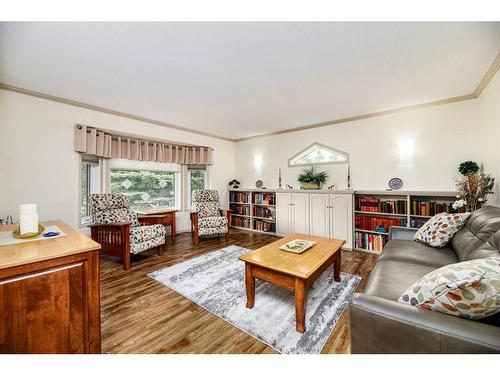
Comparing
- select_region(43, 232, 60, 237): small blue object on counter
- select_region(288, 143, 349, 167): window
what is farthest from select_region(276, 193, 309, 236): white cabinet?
select_region(43, 232, 60, 237): small blue object on counter

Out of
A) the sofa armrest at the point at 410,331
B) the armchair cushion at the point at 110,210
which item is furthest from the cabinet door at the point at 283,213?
the sofa armrest at the point at 410,331

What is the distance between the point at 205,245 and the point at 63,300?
2.60 meters

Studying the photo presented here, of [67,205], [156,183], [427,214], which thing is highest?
[156,183]

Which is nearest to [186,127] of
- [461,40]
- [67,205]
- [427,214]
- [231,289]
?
[67,205]

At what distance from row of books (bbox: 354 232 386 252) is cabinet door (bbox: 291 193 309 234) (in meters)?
0.84

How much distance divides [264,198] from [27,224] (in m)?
3.73

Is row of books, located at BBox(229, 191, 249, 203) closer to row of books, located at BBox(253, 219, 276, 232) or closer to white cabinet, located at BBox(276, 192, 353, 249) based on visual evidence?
row of books, located at BBox(253, 219, 276, 232)

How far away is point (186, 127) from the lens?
4.36m

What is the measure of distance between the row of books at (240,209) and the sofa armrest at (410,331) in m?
4.05

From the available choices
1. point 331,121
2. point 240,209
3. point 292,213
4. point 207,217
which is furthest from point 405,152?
point 207,217

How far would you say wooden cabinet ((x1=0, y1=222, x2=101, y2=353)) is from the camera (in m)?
0.97

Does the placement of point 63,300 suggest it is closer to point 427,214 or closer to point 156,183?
point 156,183
